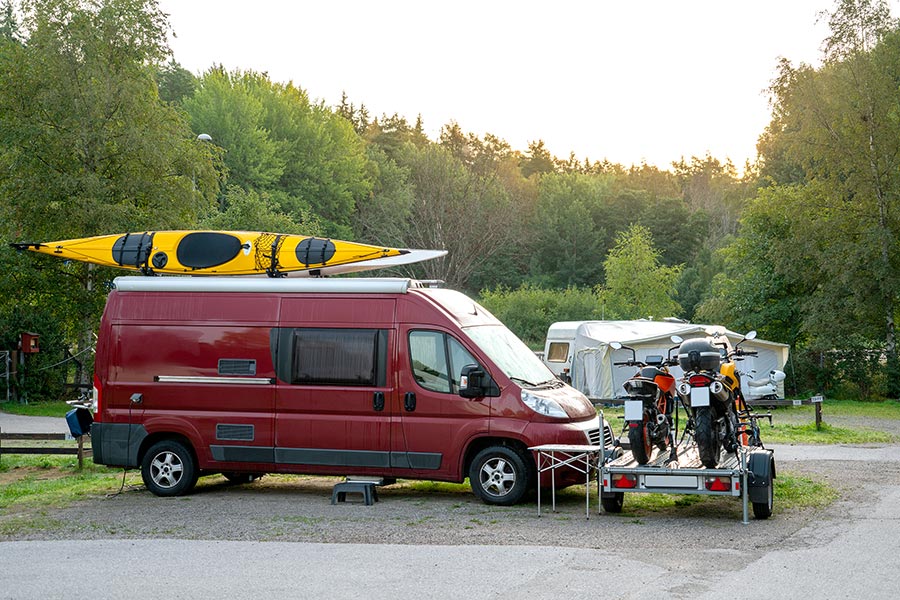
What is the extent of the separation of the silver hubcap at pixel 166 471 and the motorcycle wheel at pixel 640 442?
5307mm

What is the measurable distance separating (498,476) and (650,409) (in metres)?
1.79

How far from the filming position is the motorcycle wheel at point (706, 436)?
1019 centimetres

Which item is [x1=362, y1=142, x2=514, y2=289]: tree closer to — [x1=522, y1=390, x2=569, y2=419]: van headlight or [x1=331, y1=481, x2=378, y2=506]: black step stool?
[x1=331, y1=481, x2=378, y2=506]: black step stool

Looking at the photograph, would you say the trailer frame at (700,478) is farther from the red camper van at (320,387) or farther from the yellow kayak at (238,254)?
the yellow kayak at (238,254)

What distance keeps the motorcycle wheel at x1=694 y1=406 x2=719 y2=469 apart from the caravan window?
23.1 m

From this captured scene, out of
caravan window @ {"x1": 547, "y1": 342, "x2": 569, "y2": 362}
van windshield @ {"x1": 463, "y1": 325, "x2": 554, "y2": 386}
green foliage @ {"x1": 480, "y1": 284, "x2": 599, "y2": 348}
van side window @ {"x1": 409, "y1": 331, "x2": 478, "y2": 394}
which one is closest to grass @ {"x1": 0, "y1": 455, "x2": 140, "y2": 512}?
van side window @ {"x1": 409, "y1": 331, "x2": 478, "y2": 394}

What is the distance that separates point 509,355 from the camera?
40.1ft

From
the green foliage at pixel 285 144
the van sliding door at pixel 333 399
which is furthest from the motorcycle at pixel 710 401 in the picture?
the green foliage at pixel 285 144

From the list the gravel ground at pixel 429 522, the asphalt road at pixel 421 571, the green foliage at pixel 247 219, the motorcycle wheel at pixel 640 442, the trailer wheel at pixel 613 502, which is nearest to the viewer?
the asphalt road at pixel 421 571

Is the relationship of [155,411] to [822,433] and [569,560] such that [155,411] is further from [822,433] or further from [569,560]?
[822,433]

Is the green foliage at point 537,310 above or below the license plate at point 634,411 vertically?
above

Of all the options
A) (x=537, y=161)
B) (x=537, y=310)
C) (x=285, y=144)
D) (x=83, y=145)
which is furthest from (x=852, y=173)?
(x=537, y=161)

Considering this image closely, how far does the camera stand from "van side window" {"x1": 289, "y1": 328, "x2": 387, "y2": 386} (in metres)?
12.0

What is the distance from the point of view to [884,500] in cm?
1195
